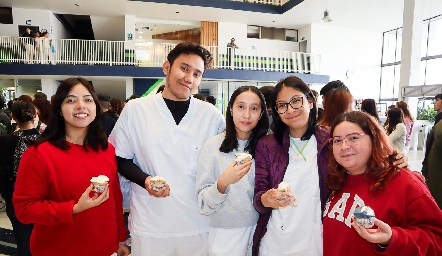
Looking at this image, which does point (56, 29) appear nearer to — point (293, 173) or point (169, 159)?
point (169, 159)

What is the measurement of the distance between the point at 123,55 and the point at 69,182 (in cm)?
1433

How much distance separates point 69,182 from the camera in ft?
5.59

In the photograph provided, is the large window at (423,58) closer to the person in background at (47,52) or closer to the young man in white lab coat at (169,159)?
the young man in white lab coat at (169,159)

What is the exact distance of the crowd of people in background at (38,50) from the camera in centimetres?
1377

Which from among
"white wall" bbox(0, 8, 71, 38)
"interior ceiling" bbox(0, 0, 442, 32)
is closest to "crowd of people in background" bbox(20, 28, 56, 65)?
"interior ceiling" bbox(0, 0, 442, 32)

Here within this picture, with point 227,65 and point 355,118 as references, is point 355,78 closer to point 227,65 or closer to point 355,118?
point 227,65

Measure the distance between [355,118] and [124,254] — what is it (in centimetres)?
180

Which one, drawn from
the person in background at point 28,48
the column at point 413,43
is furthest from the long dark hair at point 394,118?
the person in background at point 28,48

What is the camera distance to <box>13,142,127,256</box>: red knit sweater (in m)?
1.59

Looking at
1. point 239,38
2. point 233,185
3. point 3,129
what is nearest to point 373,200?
point 233,185

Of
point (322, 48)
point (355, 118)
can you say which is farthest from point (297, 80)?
point (322, 48)

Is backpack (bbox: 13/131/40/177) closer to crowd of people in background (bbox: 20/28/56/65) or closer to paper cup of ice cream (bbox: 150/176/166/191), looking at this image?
paper cup of ice cream (bbox: 150/176/166/191)

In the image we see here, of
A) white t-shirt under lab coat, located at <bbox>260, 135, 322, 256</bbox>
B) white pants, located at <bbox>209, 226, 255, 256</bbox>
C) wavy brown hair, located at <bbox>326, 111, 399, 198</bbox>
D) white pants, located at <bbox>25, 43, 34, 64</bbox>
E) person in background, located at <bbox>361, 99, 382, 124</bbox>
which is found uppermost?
white pants, located at <bbox>25, 43, 34, 64</bbox>

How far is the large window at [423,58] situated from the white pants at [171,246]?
14.9m
